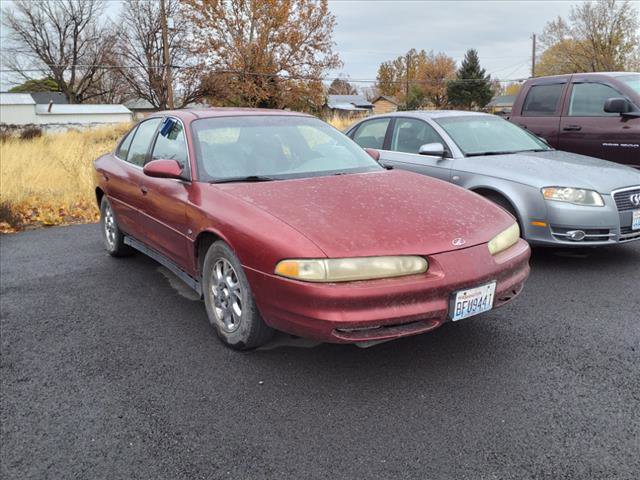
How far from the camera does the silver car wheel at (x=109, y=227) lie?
520 cm

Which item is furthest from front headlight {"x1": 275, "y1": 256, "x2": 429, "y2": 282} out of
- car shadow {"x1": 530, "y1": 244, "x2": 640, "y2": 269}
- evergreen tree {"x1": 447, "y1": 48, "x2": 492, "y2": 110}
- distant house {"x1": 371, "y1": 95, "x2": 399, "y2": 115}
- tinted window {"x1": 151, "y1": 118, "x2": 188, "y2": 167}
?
distant house {"x1": 371, "y1": 95, "x2": 399, "y2": 115}

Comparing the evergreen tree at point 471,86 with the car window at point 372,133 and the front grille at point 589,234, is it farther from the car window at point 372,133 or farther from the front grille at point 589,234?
the front grille at point 589,234

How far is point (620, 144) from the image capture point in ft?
20.8

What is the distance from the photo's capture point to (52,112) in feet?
173

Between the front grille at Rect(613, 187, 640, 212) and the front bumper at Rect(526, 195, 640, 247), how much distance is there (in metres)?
0.04

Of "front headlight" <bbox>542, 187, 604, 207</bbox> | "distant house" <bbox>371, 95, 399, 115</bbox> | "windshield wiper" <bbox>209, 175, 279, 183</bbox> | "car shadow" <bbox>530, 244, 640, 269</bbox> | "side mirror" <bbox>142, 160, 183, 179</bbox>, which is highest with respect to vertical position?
"distant house" <bbox>371, 95, 399, 115</bbox>

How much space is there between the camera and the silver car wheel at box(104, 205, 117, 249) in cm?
520

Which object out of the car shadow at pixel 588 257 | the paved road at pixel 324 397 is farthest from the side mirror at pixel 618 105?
the paved road at pixel 324 397

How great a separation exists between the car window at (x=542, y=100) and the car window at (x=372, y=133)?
2439 millimetres

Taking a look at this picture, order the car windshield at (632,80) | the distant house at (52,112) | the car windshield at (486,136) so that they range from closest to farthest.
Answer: the car windshield at (486,136)
the car windshield at (632,80)
the distant house at (52,112)

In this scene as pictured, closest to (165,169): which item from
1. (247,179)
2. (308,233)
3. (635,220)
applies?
(247,179)

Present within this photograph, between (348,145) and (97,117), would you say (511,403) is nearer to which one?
(348,145)

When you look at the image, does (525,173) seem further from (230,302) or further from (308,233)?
(230,302)

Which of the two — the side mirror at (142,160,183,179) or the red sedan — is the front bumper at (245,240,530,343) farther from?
the side mirror at (142,160,183,179)
